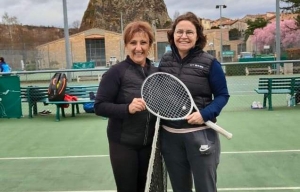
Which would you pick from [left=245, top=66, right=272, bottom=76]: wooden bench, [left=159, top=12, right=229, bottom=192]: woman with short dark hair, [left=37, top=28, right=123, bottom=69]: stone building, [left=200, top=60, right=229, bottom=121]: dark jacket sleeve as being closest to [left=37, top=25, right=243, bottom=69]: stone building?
[left=37, top=28, right=123, bottom=69]: stone building

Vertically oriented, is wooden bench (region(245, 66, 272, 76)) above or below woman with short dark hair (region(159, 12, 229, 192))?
below

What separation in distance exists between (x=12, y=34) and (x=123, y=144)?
8668 cm

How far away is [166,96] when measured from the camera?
2633 mm

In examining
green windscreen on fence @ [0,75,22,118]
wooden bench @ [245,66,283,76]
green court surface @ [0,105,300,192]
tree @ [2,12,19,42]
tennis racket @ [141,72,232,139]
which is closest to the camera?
tennis racket @ [141,72,232,139]

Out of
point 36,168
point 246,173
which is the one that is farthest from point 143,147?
point 36,168

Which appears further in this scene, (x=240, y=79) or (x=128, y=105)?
(x=240, y=79)

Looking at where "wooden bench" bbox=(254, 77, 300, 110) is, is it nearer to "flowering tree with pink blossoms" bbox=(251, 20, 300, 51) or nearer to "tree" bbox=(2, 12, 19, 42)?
"flowering tree with pink blossoms" bbox=(251, 20, 300, 51)

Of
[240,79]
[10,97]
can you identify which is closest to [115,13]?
[240,79]

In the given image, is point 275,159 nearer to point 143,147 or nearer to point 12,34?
point 143,147

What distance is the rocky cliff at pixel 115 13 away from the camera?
120m

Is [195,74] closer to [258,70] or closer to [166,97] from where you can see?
[166,97]

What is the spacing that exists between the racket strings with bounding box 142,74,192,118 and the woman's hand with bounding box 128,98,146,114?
110 millimetres

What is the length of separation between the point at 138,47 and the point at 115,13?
124353 mm

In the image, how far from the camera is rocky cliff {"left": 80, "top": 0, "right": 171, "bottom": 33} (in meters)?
120
